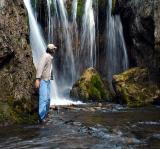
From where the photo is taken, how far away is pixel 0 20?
12953 mm

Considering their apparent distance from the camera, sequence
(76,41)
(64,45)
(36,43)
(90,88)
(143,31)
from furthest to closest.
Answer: (76,41)
(64,45)
(36,43)
(143,31)
(90,88)

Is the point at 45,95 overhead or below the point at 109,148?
overhead

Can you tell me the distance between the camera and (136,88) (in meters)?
21.7

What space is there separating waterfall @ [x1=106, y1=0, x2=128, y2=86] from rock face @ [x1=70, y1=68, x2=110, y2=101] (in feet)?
16.2

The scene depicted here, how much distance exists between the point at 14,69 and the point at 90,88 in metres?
11.0

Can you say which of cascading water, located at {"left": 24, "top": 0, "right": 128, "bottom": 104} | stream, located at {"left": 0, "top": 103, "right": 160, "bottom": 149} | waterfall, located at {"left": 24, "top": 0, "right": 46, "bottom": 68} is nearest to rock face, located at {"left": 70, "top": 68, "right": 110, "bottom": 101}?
waterfall, located at {"left": 24, "top": 0, "right": 46, "bottom": 68}

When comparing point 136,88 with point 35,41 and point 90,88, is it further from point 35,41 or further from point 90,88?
point 35,41

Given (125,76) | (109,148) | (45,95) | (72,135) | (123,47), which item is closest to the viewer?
(109,148)

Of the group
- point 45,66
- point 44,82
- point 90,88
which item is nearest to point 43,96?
point 44,82

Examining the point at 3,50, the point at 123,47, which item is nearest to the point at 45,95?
the point at 3,50

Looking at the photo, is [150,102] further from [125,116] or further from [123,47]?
[123,47]

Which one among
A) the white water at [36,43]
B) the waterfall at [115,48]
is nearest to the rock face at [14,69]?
the white water at [36,43]

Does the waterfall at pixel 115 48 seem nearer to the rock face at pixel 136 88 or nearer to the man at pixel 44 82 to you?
the rock face at pixel 136 88

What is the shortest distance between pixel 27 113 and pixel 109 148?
169 inches
